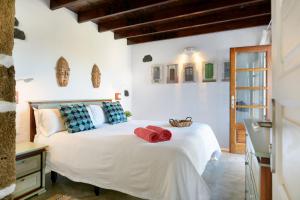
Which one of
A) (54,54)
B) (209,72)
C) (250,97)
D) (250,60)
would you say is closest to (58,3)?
(54,54)

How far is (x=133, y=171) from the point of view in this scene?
1933mm

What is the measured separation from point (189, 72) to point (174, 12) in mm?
1538

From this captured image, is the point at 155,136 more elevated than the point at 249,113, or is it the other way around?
the point at 249,113

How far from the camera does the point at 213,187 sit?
8.19 ft

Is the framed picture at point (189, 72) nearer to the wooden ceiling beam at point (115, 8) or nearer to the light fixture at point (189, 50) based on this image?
the light fixture at point (189, 50)

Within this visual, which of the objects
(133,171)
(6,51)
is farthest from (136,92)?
(6,51)

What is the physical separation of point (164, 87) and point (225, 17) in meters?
2.04

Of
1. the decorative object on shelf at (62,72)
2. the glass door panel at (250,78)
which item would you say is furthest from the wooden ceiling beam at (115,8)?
the glass door panel at (250,78)

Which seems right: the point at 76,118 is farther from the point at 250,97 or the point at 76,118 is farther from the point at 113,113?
the point at 250,97

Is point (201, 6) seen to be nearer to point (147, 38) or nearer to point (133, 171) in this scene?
point (147, 38)

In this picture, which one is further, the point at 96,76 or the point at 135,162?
the point at 96,76

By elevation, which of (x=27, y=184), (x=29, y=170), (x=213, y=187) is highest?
(x=29, y=170)

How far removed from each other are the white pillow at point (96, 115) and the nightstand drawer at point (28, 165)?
3.09 feet

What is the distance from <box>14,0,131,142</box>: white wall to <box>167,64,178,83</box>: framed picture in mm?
1321
